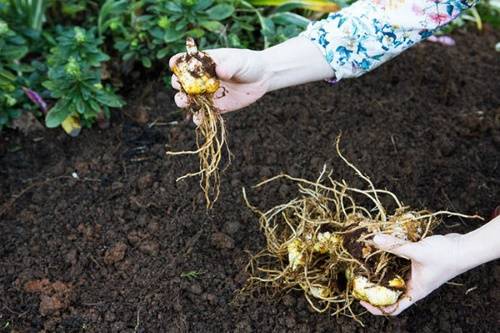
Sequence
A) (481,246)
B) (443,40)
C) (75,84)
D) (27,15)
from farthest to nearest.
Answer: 1. (443,40)
2. (27,15)
3. (75,84)
4. (481,246)

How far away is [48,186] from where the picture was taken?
6.48 ft

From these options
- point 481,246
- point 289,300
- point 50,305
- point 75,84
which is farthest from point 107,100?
point 481,246

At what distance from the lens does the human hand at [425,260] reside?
1.33m

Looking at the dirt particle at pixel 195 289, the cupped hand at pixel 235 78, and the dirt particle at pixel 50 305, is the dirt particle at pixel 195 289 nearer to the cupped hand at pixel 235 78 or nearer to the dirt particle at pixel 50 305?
the dirt particle at pixel 50 305

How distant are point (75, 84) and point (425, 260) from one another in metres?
1.20

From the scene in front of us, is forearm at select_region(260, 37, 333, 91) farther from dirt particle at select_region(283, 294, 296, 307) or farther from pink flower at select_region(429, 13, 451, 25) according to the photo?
dirt particle at select_region(283, 294, 296, 307)

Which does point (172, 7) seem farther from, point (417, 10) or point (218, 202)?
point (417, 10)

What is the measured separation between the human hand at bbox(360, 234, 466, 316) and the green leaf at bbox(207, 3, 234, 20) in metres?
1.06

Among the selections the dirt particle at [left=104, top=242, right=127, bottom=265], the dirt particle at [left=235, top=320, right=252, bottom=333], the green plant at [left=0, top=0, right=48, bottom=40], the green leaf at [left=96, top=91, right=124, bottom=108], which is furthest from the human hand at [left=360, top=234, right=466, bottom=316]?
the green plant at [left=0, top=0, right=48, bottom=40]

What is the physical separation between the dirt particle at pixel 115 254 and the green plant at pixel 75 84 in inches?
19.3

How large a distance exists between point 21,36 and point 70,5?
24cm

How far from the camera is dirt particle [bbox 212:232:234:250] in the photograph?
1.75 m

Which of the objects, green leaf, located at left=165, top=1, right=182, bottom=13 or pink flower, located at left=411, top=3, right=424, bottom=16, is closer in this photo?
pink flower, located at left=411, top=3, right=424, bottom=16

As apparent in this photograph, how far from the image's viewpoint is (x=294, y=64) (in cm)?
163
